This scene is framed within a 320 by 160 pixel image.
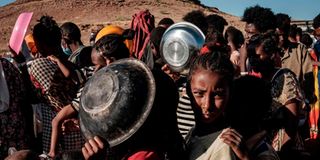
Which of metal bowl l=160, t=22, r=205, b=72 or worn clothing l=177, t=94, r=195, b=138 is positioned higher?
metal bowl l=160, t=22, r=205, b=72

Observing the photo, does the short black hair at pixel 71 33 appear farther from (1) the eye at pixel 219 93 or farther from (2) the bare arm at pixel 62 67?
(1) the eye at pixel 219 93

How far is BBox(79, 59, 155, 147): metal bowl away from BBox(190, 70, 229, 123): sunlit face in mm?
350

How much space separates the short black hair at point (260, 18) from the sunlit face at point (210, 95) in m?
4.02

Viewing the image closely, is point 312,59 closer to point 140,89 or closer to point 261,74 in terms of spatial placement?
point 261,74

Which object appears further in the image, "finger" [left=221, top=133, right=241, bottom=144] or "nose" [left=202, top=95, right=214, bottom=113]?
"nose" [left=202, top=95, right=214, bottom=113]

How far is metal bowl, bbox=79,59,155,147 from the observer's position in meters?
2.08

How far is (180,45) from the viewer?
12.7 ft

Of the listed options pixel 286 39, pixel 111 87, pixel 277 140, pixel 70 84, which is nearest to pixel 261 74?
pixel 277 140

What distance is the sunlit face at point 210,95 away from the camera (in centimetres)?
239

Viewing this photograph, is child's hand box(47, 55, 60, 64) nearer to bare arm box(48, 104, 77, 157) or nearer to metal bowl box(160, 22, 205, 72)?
bare arm box(48, 104, 77, 157)

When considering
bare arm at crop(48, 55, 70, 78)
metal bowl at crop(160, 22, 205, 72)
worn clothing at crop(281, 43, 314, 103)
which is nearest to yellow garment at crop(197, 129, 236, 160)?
metal bowl at crop(160, 22, 205, 72)

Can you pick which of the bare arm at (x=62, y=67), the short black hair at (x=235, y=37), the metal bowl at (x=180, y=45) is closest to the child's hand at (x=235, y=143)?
the metal bowl at (x=180, y=45)

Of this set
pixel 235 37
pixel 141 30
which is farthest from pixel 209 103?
pixel 141 30

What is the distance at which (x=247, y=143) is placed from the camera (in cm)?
241
